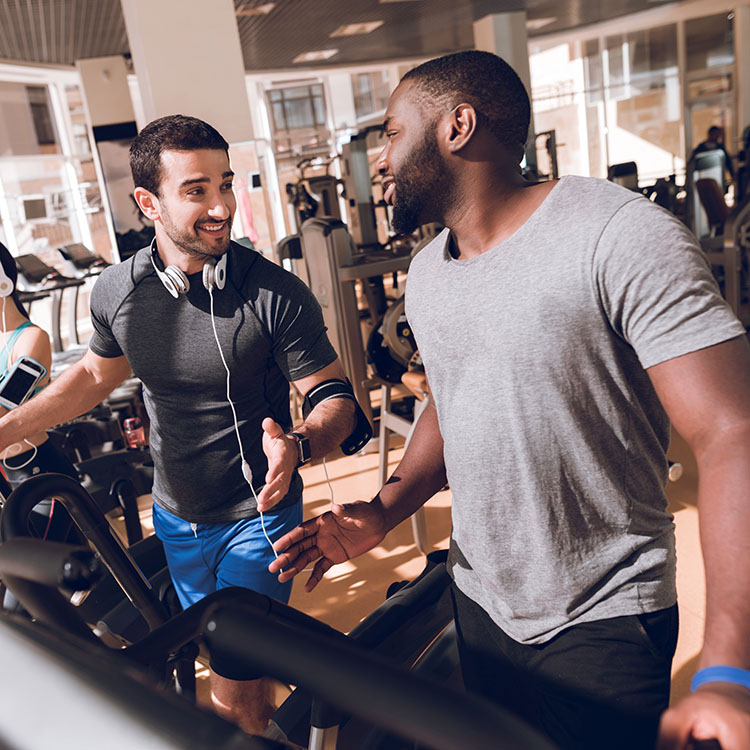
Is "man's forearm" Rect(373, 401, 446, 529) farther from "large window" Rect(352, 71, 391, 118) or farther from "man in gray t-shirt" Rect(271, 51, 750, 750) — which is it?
"large window" Rect(352, 71, 391, 118)

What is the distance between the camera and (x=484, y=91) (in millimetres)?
1095

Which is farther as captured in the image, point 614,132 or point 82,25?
point 614,132

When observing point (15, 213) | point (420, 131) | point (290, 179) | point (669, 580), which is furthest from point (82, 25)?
point (669, 580)

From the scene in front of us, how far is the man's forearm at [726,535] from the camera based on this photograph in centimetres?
75

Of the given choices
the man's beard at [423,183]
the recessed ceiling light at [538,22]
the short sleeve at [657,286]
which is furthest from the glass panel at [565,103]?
the short sleeve at [657,286]

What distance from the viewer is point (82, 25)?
26.1ft

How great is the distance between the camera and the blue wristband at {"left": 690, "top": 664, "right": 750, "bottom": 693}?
0.69 meters

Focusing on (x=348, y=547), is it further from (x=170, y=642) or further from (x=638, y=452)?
(x=638, y=452)

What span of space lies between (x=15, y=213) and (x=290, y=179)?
219 inches

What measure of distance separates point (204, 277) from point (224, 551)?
67 centimetres

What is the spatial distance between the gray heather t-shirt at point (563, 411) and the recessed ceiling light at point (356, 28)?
10.2m

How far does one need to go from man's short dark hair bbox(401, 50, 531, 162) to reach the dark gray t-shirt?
2.38ft

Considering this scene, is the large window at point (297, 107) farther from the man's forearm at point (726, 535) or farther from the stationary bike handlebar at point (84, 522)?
the man's forearm at point (726, 535)

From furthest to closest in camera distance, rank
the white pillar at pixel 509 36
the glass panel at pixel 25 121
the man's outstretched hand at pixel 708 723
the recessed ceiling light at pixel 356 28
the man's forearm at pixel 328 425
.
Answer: the white pillar at pixel 509 36, the recessed ceiling light at pixel 356 28, the glass panel at pixel 25 121, the man's forearm at pixel 328 425, the man's outstretched hand at pixel 708 723
